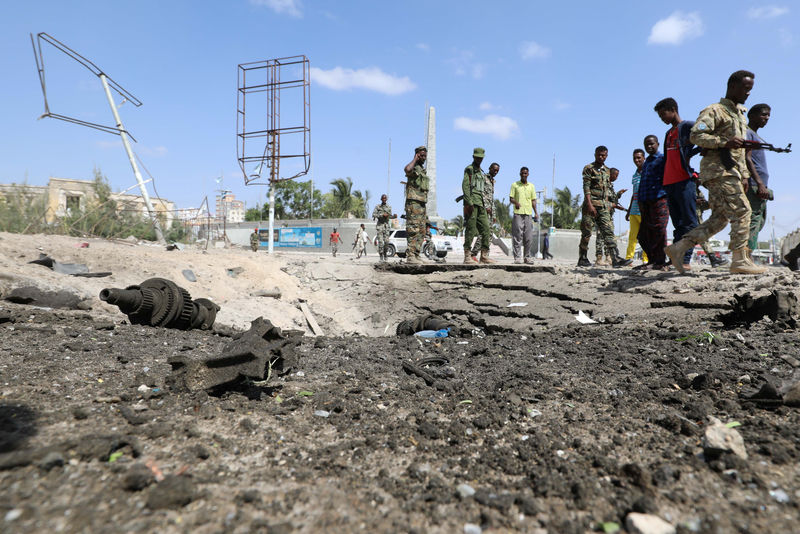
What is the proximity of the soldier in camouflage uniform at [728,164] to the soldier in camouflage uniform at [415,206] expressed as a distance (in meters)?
4.21

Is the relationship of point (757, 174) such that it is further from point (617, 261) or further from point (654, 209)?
point (617, 261)

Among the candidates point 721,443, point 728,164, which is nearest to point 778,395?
point 721,443

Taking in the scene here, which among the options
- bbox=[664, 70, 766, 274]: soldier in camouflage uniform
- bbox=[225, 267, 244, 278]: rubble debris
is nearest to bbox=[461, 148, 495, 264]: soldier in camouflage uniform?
bbox=[664, 70, 766, 274]: soldier in camouflage uniform

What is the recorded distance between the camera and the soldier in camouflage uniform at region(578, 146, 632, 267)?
717 centimetres

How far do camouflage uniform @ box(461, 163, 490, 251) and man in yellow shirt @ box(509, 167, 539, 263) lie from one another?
0.83 m

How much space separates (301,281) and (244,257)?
1.35 meters

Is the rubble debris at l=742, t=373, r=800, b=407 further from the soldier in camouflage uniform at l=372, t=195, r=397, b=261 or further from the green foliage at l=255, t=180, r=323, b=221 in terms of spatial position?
the green foliage at l=255, t=180, r=323, b=221

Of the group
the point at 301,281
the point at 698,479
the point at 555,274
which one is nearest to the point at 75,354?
the point at 698,479

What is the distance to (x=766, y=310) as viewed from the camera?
344 cm

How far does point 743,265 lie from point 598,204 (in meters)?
2.78

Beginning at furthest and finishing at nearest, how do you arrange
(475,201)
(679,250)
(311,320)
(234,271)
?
(234,271)
(475,201)
(311,320)
(679,250)

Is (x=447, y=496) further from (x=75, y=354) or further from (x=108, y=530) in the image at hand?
(x=75, y=354)

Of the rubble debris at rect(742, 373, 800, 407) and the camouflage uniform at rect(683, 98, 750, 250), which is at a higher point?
the camouflage uniform at rect(683, 98, 750, 250)

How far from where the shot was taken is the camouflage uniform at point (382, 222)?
12.4 metres
